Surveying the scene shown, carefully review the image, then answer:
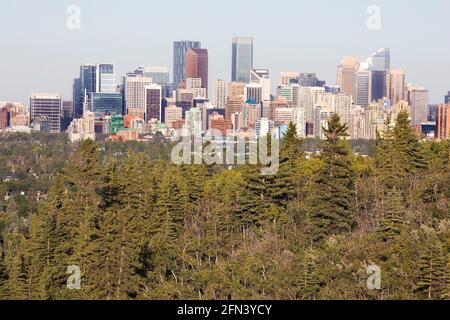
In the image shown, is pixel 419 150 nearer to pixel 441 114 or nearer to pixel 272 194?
pixel 272 194

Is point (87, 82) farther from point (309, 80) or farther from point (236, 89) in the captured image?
point (309, 80)

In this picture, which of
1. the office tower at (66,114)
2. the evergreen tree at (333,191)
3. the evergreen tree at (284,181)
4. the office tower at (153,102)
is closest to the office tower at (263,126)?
the office tower at (66,114)

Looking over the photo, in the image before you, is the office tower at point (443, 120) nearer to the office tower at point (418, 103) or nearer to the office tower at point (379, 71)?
the office tower at point (418, 103)

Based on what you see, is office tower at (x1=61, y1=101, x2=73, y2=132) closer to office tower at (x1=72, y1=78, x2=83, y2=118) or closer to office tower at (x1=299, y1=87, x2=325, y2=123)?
office tower at (x1=72, y1=78, x2=83, y2=118)

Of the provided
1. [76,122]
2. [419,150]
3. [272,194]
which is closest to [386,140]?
[419,150]

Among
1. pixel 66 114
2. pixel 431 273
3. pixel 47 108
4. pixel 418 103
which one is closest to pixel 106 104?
pixel 66 114

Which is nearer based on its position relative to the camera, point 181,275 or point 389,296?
point 389,296

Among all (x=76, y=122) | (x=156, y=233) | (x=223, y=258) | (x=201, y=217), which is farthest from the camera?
(x=76, y=122)
